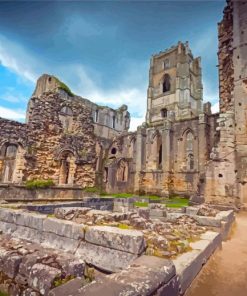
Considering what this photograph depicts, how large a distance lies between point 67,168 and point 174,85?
33.2m

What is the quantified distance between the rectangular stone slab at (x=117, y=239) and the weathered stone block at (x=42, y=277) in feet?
2.65

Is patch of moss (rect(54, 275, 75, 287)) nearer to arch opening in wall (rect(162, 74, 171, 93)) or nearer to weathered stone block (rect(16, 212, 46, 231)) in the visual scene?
weathered stone block (rect(16, 212, 46, 231))

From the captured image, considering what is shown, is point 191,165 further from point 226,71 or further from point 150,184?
point 226,71

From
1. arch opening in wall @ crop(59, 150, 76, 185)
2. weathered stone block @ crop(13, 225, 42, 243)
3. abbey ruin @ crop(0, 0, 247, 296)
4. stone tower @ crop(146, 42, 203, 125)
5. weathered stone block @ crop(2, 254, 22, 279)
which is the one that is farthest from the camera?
stone tower @ crop(146, 42, 203, 125)

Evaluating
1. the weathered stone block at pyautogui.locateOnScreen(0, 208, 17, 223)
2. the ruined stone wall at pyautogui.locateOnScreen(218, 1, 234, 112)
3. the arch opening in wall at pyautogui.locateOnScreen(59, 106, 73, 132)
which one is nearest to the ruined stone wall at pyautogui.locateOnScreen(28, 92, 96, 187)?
the arch opening in wall at pyautogui.locateOnScreen(59, 106, 73, 132)

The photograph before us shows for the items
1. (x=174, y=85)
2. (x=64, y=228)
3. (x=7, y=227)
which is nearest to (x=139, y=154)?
(x=174, y=85)

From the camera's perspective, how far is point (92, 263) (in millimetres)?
A: 3160

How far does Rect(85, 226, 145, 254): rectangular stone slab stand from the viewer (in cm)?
282

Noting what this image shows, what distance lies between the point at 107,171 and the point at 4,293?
81.0ft

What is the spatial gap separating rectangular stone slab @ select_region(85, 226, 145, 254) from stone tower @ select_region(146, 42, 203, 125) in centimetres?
3529

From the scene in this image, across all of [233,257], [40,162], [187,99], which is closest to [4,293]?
[233,257]

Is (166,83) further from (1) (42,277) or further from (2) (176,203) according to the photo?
(1) (42,277)

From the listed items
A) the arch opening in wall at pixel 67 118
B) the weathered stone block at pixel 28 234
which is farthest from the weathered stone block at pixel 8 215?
the arch opening in wall at pixel 67 118

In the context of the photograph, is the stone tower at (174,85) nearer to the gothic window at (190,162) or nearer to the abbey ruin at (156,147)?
the abbey ruin at (156,147)
